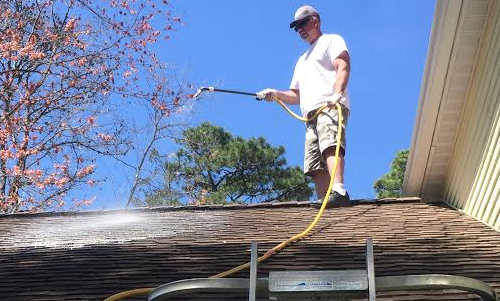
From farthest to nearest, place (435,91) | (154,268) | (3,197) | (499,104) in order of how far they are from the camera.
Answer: (3,197) → (435,91) → (499,104) → (154,268)

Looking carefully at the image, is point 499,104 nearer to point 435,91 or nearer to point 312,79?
point 435,91

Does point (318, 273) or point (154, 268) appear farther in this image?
point (154, 268)

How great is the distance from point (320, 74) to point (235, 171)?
42.4 ft

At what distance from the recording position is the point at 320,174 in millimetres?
4828

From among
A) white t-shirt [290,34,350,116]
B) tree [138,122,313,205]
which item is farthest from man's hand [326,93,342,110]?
tree [138,122,313,205]

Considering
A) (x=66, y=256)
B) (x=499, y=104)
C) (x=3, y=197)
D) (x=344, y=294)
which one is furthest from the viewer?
(x=3, y=197)

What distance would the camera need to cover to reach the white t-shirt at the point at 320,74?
4.79 m

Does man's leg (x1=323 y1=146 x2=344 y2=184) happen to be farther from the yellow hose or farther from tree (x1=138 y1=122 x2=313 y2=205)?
tree (x1=138 y1=122 x2=313 y2=205)

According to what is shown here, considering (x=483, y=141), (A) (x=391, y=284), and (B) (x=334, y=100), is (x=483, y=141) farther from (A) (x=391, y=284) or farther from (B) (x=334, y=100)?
(A) (x=391, y=284)

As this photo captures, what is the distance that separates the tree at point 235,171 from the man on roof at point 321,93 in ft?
36.9

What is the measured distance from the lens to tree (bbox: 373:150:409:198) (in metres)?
18.4

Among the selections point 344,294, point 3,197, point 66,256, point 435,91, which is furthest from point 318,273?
point 3,197

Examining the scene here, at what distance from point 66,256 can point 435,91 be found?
2.61 m

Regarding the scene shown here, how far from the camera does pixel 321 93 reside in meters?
4.80
